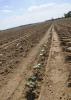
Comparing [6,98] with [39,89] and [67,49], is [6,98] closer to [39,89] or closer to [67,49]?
[39,89]

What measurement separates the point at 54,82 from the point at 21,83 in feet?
3.82

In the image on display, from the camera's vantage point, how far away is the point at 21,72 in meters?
10.5

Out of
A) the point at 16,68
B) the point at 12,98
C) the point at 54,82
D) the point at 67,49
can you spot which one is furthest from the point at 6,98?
the point at 67,49

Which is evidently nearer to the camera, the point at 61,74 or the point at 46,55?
the point at 61,74

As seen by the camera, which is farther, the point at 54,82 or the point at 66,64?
the point at 66,64

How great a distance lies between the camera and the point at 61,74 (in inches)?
382

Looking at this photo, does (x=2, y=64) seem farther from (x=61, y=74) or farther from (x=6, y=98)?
(x=6, y=98)

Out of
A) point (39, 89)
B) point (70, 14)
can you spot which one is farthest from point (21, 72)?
point (70, 14)

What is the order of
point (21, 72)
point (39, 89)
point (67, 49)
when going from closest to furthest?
point (39, 89) → point (21, 72) → point (67, 49)

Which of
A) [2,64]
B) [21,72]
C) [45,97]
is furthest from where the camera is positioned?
[2,64]

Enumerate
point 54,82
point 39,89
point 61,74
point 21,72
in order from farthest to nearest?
point 21,72 → point 61,74 → point 54,82 → point 39,89

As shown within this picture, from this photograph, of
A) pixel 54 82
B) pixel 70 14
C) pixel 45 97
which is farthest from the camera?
pixel 70 14

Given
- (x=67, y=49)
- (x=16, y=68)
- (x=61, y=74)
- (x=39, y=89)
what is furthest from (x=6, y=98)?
(x=67, y=49)

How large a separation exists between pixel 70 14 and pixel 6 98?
12458 centimetres
